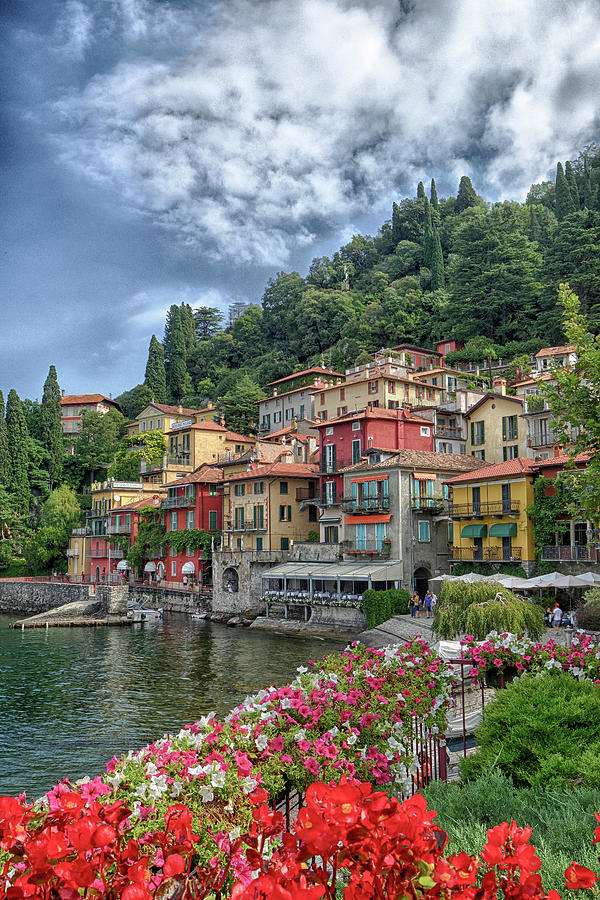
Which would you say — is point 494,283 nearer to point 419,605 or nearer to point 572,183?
point 572,183

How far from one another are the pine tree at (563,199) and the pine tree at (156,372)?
64228mm

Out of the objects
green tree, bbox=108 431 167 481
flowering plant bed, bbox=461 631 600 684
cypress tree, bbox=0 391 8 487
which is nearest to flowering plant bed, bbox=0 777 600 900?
flowering plant bed, bbox=461 631 600 684

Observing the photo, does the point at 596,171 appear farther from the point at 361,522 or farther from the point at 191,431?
the point at 361,522

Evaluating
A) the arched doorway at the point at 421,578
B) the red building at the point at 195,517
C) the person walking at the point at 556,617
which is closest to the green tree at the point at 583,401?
the person walking at the point at 556,617

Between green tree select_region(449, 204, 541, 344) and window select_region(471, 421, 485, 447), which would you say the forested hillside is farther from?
window select_region(471, 421, 485, 447)

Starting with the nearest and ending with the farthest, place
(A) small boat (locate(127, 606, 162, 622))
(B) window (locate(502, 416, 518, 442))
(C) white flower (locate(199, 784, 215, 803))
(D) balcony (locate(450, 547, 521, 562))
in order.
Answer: (C) white flower (locate(199, 784, 215, 803))
(D) balcony (locate(450, 547, 521, 562))
(B) window (locate(502, 416, 518, 442))
(A) small boat (locate(127, 606, 162, 622))

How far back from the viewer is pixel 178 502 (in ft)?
214

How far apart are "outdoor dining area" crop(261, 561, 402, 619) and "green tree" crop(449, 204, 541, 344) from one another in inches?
1740

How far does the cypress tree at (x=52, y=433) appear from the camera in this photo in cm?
8956

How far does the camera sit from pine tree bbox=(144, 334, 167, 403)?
371 feet

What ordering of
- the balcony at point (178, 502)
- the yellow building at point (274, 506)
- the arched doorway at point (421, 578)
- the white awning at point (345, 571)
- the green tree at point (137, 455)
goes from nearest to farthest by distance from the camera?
1. the white awning at point (345, 571)
2. the arched doorway at point (421, 578)
3. the yellow building at point (274, 506)
4. the balcony at point (178, 502)
5. the green tree at point (137, 455)

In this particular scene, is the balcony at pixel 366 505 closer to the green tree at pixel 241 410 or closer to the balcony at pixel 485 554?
the balcony at pixel 485 554

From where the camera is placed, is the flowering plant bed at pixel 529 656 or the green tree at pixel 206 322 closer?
the flowering plant bed at pixel 529 656

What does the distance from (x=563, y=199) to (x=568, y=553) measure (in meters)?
76.5
